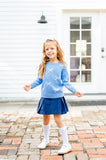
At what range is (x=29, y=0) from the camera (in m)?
7.16

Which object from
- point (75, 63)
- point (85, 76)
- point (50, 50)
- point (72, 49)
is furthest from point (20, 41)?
point (50, 50)

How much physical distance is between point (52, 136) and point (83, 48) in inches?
154

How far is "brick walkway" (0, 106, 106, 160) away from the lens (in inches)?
128

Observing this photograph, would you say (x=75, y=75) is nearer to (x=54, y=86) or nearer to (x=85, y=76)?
(x=85, y=76)

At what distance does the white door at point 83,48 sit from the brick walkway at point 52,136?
188 centimetres

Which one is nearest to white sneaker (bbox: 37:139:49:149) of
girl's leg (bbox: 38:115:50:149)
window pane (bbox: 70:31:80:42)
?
girl's leg (bbox: 38:115:50:149)

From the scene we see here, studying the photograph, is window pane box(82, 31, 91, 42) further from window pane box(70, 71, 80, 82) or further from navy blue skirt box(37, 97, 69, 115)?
navy blue skirt box(37, 97, 69, 115)

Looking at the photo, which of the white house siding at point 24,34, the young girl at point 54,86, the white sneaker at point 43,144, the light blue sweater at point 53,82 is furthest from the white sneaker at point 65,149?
the white house siding at point 24,34

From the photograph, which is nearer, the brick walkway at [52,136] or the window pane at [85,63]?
the brick walkway at [52,136]

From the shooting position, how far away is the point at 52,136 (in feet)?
13.0

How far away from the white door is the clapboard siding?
1.63 ft

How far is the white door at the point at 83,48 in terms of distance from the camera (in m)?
7.36

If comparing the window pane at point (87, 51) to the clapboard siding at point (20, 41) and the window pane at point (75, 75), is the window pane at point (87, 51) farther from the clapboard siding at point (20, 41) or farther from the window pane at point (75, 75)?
the clapboard siding at point (20, 41)

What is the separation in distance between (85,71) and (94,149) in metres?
4.22
